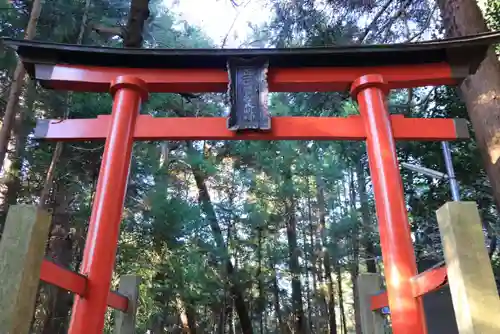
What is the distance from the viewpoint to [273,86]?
3.21 metres

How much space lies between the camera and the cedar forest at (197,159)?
4.46 metres

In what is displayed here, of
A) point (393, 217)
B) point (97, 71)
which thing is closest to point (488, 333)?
point (393, 217)

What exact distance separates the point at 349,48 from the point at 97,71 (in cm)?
184

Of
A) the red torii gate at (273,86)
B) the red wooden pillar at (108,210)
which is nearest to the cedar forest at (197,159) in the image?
the red torii gate at (273,86)

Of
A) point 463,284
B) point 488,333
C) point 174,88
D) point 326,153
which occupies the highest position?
point 326,153

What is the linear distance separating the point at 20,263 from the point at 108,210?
970mm

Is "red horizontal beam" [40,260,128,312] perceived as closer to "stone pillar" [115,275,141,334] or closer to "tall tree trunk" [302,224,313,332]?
"stone pillar" [115,275,141,334]

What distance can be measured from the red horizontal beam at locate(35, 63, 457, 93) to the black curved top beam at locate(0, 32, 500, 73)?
1.5 inches

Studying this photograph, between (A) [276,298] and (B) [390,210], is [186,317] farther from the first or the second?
(B) [390,210]

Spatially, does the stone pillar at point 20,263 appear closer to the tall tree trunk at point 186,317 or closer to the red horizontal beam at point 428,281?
the red horizontal beam at point 428,281

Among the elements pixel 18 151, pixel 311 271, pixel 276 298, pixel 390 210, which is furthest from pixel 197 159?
pixel 390 210

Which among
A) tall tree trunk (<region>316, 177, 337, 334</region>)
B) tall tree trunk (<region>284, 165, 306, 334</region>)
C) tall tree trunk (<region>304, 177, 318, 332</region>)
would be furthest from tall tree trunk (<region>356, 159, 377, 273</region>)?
tall tree trunk (<region>284, 165, 306, 334</region>)

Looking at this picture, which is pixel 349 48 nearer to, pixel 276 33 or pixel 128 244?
pixel 276 33

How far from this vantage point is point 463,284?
4.96 feet
